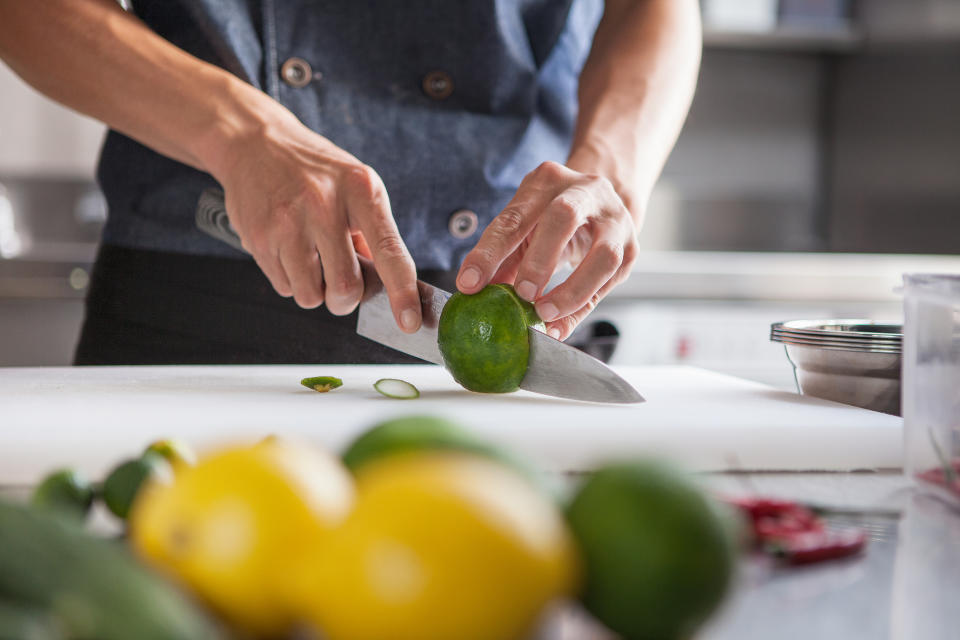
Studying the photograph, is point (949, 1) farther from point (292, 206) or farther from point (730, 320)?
point (292, 206)

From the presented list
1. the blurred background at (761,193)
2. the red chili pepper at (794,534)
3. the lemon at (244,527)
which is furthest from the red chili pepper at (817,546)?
the blurred background at (761,193)

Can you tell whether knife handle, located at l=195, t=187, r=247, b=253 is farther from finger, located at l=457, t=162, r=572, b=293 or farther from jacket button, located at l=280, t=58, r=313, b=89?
finger, located at l=457, t=162, r=572, b=293

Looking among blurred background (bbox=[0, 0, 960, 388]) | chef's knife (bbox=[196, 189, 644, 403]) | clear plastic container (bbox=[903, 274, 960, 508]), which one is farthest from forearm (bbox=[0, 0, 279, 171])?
blurred background (bbox=[0, 0, 960, 388])

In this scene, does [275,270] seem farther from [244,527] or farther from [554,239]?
[244,527]

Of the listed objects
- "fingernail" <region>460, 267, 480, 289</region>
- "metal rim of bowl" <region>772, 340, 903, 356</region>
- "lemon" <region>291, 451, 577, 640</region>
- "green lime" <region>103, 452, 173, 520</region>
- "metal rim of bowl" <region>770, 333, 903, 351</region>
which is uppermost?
"fingernail" <region>460, 267, 480, 289</region>

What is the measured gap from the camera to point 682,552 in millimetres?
401

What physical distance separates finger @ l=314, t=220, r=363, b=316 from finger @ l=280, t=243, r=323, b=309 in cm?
1

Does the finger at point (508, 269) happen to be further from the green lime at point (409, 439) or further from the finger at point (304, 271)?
the green lime at point (409, 439)

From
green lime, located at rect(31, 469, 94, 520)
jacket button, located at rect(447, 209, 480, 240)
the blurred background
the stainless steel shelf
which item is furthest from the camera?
the stainless steel shelf

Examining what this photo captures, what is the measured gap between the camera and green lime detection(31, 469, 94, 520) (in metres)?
0.56

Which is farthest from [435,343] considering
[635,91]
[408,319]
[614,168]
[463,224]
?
[635,91]

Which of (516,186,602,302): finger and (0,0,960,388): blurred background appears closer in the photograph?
(516,186,602,302): finger

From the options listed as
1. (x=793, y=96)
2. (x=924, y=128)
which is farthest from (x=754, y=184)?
(x=924, y=128)

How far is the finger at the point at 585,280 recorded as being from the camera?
49.5 inches
